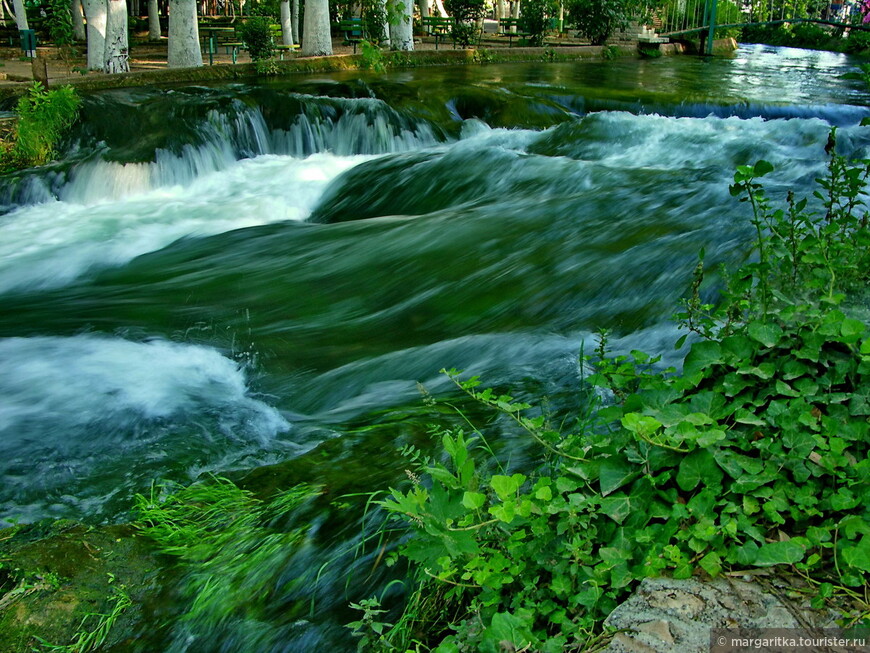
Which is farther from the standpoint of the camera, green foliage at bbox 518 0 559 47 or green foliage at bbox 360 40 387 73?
green foliage at bbox 518 0 559 47

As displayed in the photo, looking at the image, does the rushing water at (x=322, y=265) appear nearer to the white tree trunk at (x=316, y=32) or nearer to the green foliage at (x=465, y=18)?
the white tree trunk at (x=316, y=32)

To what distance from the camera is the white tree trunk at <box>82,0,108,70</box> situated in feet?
44.7

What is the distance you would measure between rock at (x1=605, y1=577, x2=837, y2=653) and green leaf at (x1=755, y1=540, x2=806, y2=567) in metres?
0.09

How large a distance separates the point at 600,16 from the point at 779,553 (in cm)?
2340

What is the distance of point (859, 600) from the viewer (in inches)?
73.8

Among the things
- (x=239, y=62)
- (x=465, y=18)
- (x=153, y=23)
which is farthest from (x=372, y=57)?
(x=153, y=23)

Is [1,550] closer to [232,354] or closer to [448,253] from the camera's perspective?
[232,354]

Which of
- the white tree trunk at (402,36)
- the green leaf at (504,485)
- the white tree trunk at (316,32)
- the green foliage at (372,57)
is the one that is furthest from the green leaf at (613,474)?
the white tree trunk at (402,36)

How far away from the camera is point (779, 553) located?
191 centimetres

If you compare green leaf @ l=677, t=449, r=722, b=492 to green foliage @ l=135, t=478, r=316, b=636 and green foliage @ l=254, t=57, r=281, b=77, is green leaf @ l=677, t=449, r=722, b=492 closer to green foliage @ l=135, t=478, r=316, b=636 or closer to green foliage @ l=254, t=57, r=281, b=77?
green foliage @ l=135, t=478, r=316, b=636

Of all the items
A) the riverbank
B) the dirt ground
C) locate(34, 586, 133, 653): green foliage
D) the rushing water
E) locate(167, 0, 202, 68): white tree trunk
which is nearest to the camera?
locate(34, 586, 133, 653): green foliage

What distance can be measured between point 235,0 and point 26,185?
25.9 m

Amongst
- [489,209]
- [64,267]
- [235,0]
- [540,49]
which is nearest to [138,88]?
[64,267]

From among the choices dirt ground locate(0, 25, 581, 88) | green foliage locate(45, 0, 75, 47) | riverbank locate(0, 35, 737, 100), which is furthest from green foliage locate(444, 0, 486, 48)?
green foliage locate(45, 0, 75, 47)
